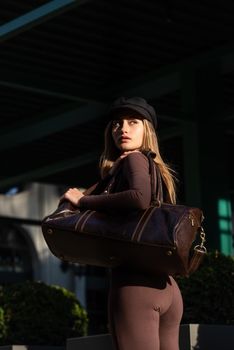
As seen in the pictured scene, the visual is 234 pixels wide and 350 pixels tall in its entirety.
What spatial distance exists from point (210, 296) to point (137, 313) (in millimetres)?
4013

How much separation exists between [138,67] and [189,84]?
0.90 m

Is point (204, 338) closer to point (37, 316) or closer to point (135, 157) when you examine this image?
point (37, 316)

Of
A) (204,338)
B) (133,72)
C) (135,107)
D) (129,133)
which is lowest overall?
(204,338)

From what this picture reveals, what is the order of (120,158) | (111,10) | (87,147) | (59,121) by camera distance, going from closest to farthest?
(120,158) < (111,10) < (59,121) < (87,147)

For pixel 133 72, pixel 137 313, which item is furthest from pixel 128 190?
pixel 133 72

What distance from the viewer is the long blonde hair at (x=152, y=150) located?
173 inches

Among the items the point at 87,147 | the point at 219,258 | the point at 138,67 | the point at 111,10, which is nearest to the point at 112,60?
the point at 138,67

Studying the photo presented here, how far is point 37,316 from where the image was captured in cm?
987

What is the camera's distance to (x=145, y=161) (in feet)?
14.0

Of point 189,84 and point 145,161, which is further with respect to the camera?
point 189,84

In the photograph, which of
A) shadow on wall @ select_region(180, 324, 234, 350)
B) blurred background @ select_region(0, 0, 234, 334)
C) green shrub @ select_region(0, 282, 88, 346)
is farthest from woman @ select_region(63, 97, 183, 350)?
blurred background @ select_region(0, 0, 234, 334)

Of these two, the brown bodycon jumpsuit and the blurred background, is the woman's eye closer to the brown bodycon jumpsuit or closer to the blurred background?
the brown bodycon jumpsuit

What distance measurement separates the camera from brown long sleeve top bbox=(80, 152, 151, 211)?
4.10 metres

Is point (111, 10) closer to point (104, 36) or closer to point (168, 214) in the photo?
point (104, 36)
